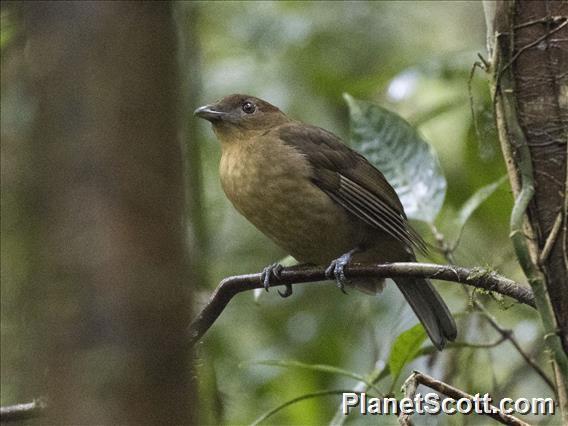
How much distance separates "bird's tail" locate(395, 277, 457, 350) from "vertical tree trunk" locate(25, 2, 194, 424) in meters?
2.49

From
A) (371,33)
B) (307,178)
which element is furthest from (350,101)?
(371,33)

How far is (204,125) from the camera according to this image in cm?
560

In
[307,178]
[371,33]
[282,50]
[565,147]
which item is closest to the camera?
[565,147]

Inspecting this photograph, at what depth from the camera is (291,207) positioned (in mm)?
4109

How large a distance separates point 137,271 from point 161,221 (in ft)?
0.22

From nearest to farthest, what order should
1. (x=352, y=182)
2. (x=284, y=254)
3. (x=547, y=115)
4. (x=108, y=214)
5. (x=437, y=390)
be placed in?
(x=108, y=214), (x=437, y=390), (x=547, y=115), (x=352, y=182), (x=284, y=254)

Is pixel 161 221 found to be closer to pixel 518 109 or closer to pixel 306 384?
pixel 518 109

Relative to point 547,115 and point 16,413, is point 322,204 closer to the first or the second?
point 547,115

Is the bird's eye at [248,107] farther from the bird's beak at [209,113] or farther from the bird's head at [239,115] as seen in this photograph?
the bird's beak at [209,113]

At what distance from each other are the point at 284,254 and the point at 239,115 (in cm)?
85

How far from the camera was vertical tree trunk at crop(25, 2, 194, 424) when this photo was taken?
45.1 inches

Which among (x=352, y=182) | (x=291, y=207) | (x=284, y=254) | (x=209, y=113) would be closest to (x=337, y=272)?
(x=291, y=207)

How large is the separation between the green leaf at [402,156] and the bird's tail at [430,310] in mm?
301

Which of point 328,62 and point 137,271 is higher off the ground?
point 328,62
